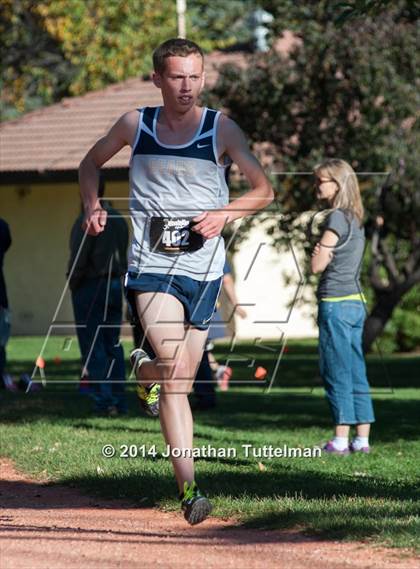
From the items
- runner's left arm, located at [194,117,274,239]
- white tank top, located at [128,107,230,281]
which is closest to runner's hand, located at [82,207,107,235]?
white tank top, located at [128,107,230,281]

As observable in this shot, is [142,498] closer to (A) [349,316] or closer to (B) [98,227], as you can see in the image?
(B) [98,227]

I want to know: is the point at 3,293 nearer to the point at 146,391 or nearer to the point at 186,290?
the point at 146,391

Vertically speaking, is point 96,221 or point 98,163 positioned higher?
point 98,163

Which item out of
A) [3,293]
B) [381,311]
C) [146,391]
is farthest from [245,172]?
[381,311]

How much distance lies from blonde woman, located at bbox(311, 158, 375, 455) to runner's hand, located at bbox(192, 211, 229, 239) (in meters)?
3.06

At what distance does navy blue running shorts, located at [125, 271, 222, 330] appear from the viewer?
6359 mm

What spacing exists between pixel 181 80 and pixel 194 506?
2.14 meters

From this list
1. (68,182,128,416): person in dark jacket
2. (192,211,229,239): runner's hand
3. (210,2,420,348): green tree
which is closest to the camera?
(192,211,229,239): runner's hand

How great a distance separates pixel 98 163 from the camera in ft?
22.0

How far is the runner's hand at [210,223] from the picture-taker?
6.23 meters

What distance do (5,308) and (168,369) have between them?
25.6 feet

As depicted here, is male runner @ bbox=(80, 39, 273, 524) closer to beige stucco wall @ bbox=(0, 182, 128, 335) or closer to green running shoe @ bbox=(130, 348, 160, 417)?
green running shoe @ bbox=(130, 348, 160, 417)

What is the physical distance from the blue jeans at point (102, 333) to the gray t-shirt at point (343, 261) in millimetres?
3223

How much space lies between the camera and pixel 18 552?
5.70 m
